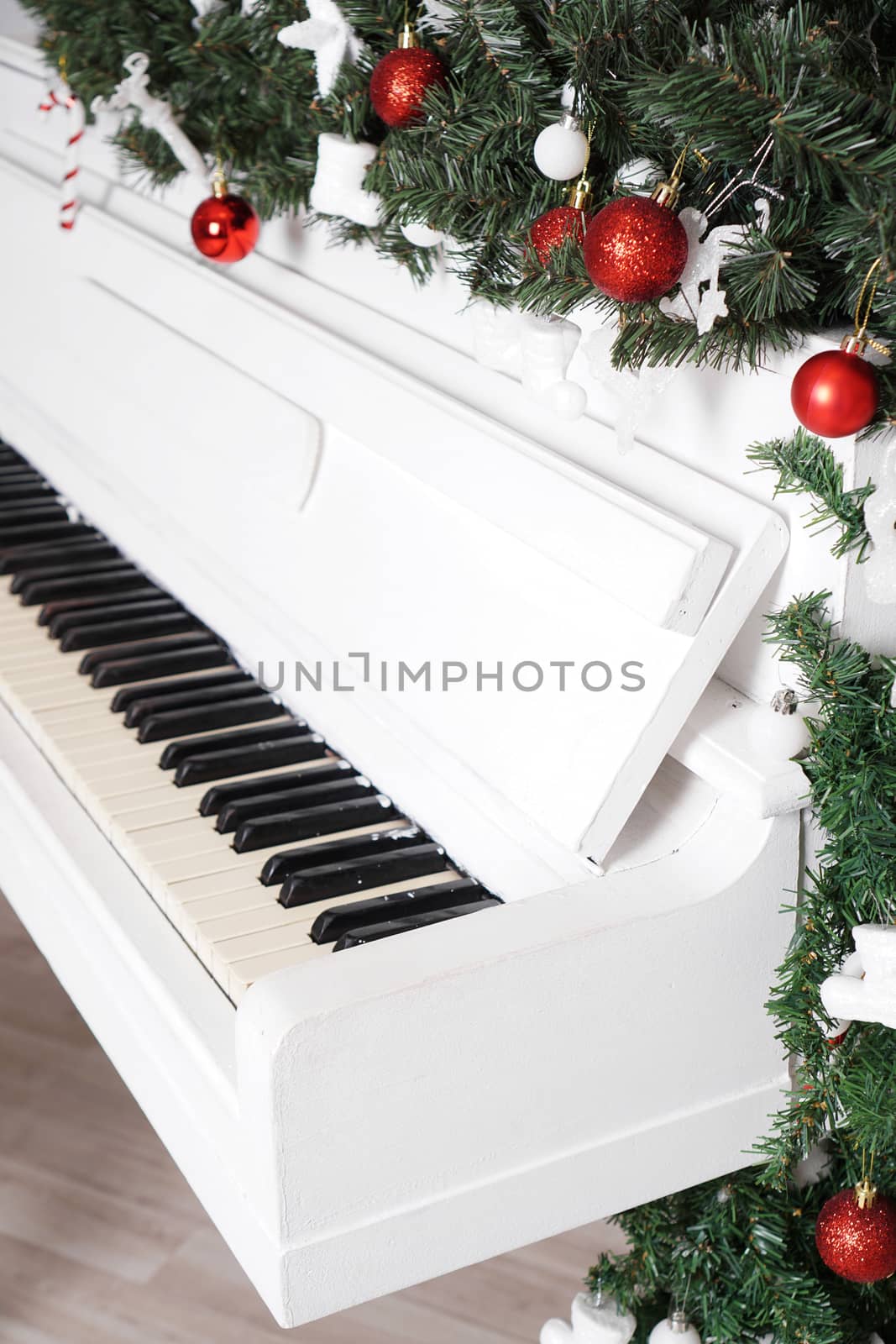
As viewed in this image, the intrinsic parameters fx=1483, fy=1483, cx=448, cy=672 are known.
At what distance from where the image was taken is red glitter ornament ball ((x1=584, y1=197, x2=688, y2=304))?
2.93 feet

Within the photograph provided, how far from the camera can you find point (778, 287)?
922mm

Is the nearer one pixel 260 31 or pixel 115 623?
pixel 260 31

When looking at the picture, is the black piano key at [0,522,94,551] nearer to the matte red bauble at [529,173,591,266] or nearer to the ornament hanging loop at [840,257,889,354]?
the matte red bauble at [529,173,591,266]

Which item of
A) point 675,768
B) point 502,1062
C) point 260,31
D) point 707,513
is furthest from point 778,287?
point 260,31

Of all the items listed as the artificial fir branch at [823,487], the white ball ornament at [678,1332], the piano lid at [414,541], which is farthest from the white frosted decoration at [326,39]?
the white ball ornament at [678,1332]

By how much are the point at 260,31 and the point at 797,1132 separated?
1.07 meters

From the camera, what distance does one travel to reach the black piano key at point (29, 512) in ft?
6.19

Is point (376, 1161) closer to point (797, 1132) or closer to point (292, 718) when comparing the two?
point (797, 1132)

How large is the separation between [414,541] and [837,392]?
1.58 feet

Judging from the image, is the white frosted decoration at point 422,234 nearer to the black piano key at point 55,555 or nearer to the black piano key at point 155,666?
the black piano key at point 155,666

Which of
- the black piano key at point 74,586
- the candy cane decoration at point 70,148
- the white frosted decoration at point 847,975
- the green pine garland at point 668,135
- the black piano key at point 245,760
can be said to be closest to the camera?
the green pine garland at point 668,135

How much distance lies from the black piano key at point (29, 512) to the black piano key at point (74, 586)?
0.58ft

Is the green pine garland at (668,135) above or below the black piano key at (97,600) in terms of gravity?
above

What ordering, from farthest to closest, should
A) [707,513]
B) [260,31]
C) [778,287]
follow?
[260,31] < [707,513] < [778,287]
